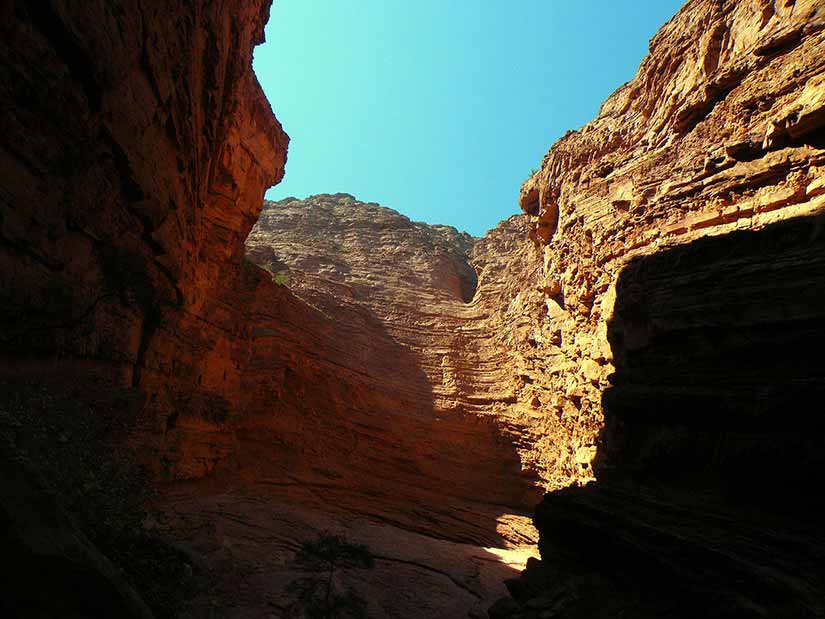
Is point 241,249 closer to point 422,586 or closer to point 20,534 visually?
point 422,586

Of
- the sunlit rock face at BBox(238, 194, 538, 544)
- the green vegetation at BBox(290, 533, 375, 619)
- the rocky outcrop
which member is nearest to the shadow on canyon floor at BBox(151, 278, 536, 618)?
the sunlit rock face at BBox(238, 194, 538, 544)

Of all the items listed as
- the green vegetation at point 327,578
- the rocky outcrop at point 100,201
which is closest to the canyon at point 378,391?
the rocky outcrop at point 100,201

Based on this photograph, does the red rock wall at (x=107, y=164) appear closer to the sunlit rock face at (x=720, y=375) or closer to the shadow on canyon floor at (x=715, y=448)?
the sunlit rock face at (x=720, y=375)

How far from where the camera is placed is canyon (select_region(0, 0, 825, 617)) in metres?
5.45

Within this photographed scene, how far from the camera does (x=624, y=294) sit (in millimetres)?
9523

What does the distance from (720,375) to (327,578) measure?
7920mm

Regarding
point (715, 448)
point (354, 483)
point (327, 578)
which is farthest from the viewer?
point (354, 483)

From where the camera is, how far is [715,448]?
6.79 m

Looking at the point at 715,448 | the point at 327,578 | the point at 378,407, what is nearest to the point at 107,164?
the point at 327,578

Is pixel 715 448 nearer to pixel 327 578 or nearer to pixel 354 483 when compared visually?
pixel 327 578

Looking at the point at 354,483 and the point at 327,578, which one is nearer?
the point at 327,578

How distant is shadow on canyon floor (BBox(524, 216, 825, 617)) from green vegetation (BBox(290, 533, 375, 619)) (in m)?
3.70

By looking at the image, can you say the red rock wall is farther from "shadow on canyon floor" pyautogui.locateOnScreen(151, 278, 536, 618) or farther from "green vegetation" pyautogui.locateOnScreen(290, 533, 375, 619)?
"green vegetation" pyautogui.locateOnScreen(290, 533, 375, 619)

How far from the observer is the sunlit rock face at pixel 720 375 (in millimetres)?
5684
